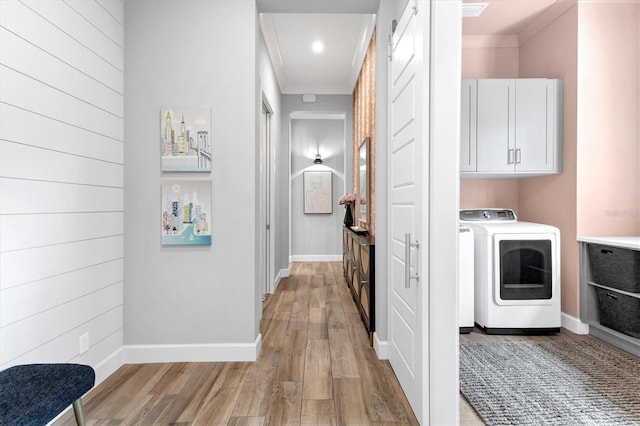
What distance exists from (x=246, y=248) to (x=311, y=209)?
4590 mm

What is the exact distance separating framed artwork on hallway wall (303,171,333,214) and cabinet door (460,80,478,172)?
12.7ft

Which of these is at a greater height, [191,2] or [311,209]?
Result: [191,2]

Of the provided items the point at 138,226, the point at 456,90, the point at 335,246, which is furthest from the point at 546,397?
the point at 335,246

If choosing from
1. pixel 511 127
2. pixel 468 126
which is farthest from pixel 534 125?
pixel 468 126

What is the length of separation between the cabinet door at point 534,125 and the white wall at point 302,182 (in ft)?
13.4

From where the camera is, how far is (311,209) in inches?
285

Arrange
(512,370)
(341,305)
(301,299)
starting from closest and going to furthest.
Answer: (512,370)
(341,305)
(301,299)

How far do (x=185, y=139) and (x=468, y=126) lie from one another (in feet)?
8.31

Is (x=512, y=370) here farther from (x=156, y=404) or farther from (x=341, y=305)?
(x=156, y=404)

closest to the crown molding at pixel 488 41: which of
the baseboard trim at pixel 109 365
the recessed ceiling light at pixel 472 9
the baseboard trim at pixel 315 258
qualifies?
the recessed ceiling light at pixel 472 9

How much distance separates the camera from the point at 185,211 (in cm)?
263

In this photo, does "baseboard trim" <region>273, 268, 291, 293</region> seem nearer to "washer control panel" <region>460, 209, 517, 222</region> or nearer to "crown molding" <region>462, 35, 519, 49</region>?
"washer control panel" <region>460, 209, 517, 222</region>

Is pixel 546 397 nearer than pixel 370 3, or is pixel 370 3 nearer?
pixel 546 397

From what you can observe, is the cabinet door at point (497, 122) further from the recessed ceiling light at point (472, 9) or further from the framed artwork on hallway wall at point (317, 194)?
the framed artwork on hallway wall at point (317, 194)
